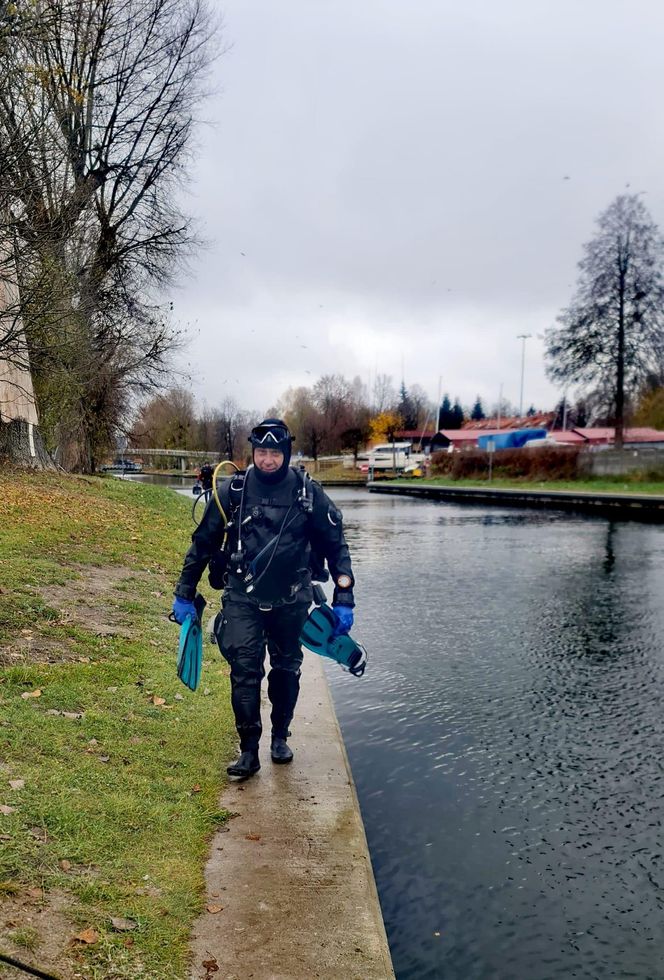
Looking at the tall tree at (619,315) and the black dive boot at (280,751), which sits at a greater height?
the tall tree at (619,315)

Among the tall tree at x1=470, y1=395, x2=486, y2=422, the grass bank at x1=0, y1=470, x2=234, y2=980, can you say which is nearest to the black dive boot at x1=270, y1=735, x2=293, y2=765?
the grass bank at x1=0, y1=470, x2=234, y2=980

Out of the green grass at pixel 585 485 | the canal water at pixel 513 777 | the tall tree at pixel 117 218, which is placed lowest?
the canal water at pixel 513 777

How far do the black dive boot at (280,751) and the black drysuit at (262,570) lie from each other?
0.22 m

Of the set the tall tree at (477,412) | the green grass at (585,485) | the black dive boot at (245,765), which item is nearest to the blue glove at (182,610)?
the black dive boot at (245,765)

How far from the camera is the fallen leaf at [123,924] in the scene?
274 centimetres

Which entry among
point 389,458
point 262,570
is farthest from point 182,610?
point 389,458

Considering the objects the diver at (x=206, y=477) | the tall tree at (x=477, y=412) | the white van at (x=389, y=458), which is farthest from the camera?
the tall tree at (x=477, y=412)

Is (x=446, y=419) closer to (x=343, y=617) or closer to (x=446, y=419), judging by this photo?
(x=446, y=419)

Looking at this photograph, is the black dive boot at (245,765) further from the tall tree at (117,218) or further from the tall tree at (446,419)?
the tall tree at (446,419)

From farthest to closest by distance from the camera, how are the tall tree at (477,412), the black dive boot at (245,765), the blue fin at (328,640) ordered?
the tall tree at (477,412) → the blue fin at (328,640) → the black dive boot at (245,765)

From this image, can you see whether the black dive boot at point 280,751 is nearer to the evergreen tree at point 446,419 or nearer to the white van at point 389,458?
the white van at point 389,458

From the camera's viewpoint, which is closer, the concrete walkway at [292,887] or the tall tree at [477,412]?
the concrete walkway at [292,887]

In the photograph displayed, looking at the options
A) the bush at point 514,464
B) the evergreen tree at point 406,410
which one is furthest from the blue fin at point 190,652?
the evergreen tree at point 406,410

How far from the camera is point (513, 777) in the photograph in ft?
16.8
